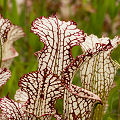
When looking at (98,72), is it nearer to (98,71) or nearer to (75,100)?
(98,71)

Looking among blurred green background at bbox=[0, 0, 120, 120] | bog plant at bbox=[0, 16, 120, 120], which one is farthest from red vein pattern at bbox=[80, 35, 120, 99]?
blurred green background at bbox=[0, 0, 120, 120]

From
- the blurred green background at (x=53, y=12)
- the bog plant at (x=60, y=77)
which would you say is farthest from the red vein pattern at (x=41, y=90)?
the blurred green background at (x=53, y=12)

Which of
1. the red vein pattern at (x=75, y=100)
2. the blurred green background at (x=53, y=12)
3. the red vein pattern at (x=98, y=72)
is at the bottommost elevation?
the red vein pattern at (x=75, y=100)

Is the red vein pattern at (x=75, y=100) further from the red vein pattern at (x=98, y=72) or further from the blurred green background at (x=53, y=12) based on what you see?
the blurred green background at (x=53, y=12)

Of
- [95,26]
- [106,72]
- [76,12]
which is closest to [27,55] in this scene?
[95,26]

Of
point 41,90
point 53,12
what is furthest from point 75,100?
point 53,12

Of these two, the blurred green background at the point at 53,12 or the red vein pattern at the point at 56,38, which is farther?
the blurred green background at the point at 53,12

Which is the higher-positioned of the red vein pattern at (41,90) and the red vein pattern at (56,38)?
the red vein pattern at (56,38)

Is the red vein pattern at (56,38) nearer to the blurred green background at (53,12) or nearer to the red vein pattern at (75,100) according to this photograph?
the red vein pattern at (75,100)

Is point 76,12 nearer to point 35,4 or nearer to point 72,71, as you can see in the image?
point 35,4

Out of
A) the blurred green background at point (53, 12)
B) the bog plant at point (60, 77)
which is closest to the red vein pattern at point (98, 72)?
the bog plant at point (60, 77)
